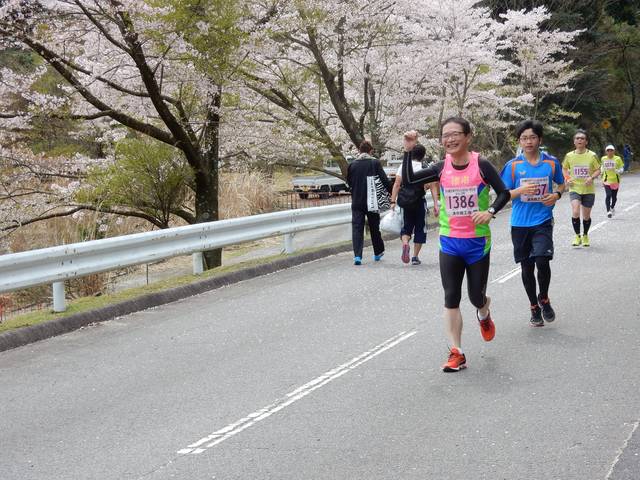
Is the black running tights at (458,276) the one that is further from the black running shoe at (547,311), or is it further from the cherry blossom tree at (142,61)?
the cherry blossom tree at (142,61)

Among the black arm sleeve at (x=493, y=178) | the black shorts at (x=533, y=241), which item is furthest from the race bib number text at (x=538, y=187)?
the black arm sleeve at (x=493, y=178)

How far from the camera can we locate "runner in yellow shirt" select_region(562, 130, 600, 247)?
1510 centimetres

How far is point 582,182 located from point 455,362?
9.16 m

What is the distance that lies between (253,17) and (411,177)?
420 inches

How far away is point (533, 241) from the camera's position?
8.84m

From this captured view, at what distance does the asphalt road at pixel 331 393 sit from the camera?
5.12 m

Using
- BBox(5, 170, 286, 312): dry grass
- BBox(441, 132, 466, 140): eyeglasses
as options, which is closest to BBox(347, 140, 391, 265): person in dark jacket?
BBox(5, 170, 286, 312): dry grass

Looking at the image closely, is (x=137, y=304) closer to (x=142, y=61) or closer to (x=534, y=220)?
(x=534, y=220)

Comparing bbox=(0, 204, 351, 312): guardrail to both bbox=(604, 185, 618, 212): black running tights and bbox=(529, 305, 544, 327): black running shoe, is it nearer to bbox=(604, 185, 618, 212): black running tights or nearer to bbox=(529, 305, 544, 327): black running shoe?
bbox=(529, 305, 544, 327): black running shoe

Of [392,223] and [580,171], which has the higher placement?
[580,171]

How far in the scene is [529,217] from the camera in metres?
8.90

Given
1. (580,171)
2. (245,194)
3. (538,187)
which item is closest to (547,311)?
(538,187)

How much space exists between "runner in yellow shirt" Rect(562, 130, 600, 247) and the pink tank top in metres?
8.26

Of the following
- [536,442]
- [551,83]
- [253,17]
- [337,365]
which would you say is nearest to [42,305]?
[253,17]
